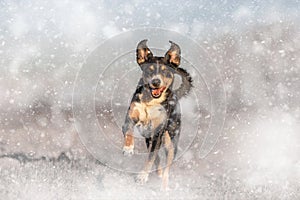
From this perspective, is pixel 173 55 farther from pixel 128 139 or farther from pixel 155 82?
pixel 128 139

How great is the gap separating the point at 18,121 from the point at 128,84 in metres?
2.50

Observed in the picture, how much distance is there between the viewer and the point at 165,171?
6008mm

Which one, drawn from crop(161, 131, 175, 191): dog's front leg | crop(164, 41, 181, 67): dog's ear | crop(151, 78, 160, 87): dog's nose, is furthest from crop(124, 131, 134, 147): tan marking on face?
crop(164, 41, 181, 67): dog's ear

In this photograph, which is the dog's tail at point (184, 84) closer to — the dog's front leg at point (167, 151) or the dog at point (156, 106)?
the dog at point (156, 106)

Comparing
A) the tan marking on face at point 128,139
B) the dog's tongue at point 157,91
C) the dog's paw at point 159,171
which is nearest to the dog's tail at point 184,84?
the dog's tongue at point 157,91

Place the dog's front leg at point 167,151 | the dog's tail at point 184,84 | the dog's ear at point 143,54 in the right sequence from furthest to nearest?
the dog's front leg at point 167,151, the dog's tail at point 184,84, the dog's ear at point 143,54

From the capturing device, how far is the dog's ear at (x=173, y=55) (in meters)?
5.41

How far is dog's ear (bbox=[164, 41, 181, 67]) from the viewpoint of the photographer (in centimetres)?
541

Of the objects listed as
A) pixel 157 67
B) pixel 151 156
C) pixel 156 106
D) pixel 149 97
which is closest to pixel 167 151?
pixel 151 156

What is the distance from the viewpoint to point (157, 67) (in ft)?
17.6

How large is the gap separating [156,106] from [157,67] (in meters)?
0.45

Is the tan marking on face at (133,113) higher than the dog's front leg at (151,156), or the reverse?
the tan marking on face at (133,113)

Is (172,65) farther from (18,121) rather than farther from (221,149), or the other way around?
(18,121)

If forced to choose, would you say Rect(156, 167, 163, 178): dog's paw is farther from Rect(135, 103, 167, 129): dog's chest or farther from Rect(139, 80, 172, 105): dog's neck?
Rect(139, 80, 172, 105): dog's neck
